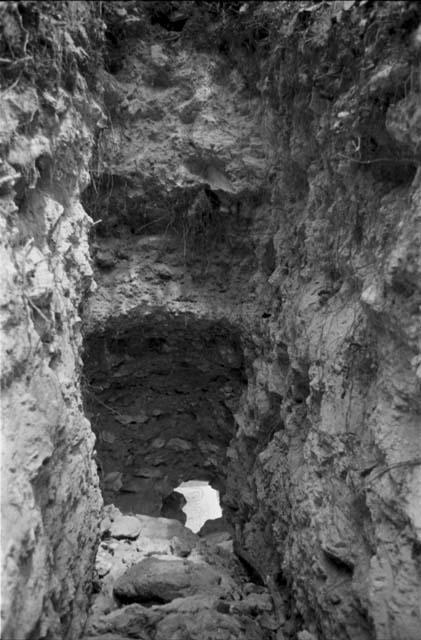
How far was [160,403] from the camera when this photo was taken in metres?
4.85

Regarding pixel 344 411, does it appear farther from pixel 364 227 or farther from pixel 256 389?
pixel 256 389

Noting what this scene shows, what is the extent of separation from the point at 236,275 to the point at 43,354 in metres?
2.18

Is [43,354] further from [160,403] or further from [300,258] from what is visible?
[160,403]

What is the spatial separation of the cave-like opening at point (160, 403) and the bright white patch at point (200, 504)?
98cm

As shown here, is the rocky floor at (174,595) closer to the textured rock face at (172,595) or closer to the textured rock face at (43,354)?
the textured rock face at (172,595)

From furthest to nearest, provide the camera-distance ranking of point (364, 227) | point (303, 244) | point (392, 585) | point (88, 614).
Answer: point (303, 244) < point (88, 614) < point (364, 227) < point (392, 585)

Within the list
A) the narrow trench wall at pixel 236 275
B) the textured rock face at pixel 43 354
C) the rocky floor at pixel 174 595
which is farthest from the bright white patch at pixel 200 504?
the textured rock face at pixel 43 354

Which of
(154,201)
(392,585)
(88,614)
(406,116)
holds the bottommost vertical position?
(88,614)

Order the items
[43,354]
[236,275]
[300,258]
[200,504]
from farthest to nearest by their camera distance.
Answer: [200,504], [236,275], [300,258], [43,354]

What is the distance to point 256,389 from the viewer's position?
3576 mm

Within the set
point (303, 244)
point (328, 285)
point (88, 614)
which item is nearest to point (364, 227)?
point (328, 285)

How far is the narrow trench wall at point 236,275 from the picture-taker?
189 cm

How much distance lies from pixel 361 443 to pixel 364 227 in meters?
1.09

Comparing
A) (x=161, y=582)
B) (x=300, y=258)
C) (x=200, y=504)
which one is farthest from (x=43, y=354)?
(x=200, y=504)
